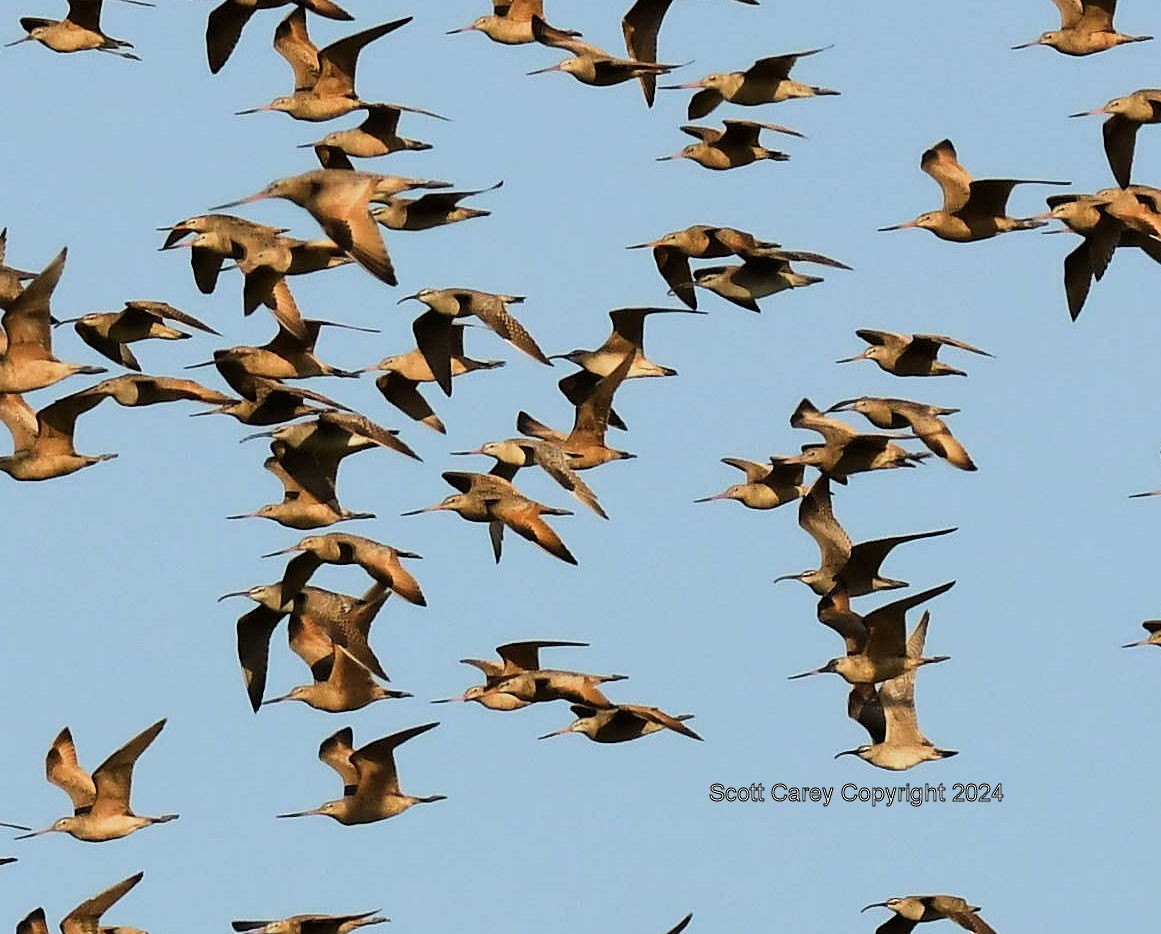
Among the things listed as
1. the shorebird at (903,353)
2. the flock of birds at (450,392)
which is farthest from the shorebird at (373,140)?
the shorebird at (903,353)

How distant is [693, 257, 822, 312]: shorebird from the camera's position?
27.4m

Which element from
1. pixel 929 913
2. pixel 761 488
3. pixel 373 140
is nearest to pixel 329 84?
pixel 373 140

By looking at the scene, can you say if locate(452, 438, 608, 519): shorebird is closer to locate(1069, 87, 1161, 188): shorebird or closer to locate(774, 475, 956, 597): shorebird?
locate(774, 475, 956, 597): shorebird

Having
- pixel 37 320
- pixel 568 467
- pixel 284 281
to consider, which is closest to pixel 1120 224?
pixel 568 467

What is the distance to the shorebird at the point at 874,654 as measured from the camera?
85.7 feet

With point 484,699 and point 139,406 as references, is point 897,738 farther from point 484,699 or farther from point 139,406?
point 139,406

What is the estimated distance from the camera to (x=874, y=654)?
86.5 ft

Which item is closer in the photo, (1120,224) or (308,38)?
(1120,224)

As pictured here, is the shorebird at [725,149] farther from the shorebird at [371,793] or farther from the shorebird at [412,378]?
the shorebird at [371,793]

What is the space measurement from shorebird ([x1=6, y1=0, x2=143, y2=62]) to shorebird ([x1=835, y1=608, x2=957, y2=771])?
9.14 m

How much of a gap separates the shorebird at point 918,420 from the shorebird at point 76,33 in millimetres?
7828

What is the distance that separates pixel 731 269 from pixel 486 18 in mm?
3305

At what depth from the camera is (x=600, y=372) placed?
2839cm

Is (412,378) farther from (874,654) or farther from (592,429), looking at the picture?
(874,654)
